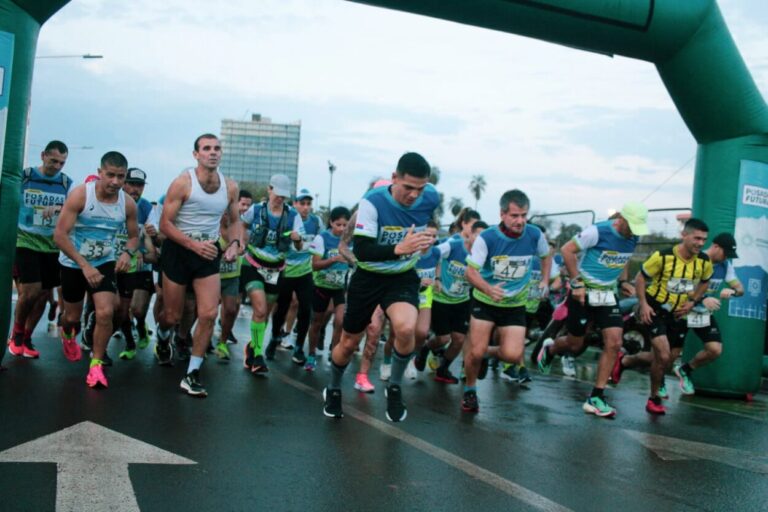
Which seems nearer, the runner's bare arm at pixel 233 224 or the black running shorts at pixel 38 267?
the runner's bare arm at pixel 233 224

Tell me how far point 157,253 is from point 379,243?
4.56m

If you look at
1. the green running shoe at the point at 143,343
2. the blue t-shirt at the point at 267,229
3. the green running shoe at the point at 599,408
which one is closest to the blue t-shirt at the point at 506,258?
the green running shoe at the point at 599,408

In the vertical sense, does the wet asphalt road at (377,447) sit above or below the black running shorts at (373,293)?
below

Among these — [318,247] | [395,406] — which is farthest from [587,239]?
[318,247]

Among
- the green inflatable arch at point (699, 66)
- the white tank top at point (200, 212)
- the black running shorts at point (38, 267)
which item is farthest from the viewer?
the green inflatable arch at point (699, 66)

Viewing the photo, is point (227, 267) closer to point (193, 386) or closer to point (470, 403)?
point (193, 386)

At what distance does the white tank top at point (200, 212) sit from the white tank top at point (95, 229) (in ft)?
2.49

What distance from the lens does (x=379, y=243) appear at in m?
6.46

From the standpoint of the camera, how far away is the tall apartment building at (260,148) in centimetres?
18475

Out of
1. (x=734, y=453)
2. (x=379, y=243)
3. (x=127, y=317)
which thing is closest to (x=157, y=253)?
(x=127, y=317)

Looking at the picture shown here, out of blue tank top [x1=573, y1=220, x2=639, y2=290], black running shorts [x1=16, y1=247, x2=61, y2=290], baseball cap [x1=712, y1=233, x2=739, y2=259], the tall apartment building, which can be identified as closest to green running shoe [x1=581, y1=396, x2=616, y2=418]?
blue tank top [x1=573, y1=220, x2=639, y2=290]

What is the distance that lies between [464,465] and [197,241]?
3.35 m

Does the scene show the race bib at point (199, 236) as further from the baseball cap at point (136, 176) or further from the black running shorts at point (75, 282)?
the baseball cap at point (136, 176)

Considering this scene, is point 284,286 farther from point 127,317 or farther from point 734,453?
point 734,453
